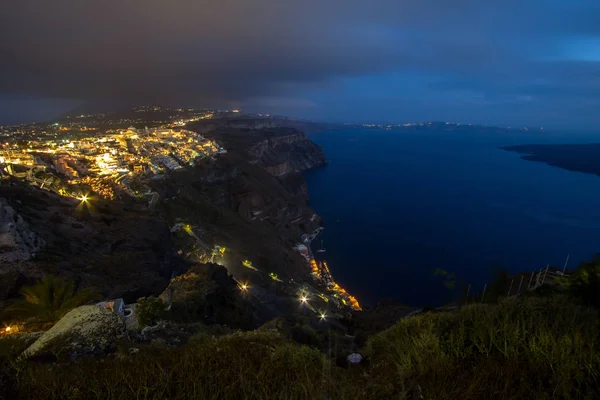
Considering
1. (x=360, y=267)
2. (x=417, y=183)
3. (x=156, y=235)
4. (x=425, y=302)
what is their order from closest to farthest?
(x=156, y=235) → (x=425, y=302) → (x=360, y=267) → (x=417, y=183)

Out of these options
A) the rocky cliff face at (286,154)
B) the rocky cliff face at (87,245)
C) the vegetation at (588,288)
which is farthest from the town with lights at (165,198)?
the rocky cliff face at (286,154)

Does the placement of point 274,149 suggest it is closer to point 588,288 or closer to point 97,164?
point 97,164

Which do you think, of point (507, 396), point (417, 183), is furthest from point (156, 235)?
point (417, 183)

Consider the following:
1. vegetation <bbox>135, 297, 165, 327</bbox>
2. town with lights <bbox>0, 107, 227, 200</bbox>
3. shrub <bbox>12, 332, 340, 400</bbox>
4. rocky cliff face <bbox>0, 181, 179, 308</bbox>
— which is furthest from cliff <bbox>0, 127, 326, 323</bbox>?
shrub <bbox>12, 332, 340, 400</bbox>

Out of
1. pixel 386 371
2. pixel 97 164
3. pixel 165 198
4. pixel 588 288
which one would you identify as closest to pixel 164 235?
pixel 165 198

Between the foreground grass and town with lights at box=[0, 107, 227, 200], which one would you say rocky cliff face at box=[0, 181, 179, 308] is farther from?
the foreground grass

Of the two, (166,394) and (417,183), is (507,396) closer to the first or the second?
(166,394)
